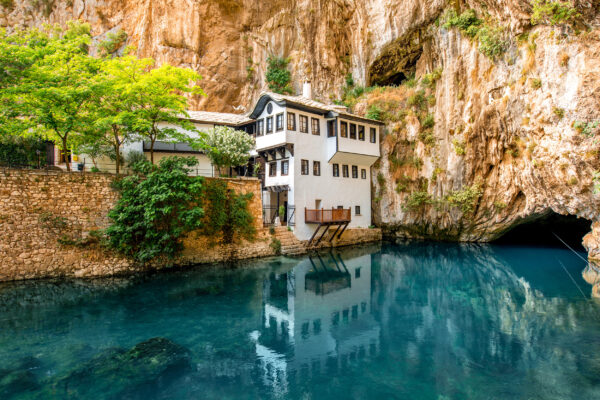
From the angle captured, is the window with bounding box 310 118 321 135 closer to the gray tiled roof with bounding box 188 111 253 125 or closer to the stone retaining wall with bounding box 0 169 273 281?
the gray tiled roof with bounding box 188 111 253 125

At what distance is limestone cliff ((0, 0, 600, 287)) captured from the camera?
52.9 feet

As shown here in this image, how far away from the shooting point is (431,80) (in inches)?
1125

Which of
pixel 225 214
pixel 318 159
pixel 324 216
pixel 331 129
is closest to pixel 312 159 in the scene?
pixel 318 159

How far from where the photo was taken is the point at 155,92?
1838 centimetres

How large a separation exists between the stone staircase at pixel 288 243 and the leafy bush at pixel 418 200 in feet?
34.2

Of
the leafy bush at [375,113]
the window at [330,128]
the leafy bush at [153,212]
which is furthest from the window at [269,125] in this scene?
the leafy bush at [375,113]

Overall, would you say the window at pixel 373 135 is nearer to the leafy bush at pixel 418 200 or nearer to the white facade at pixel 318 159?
the white facade at pixel 318 159

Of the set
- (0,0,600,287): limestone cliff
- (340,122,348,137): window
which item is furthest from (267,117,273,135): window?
(0,0,600,287): limestone cliff

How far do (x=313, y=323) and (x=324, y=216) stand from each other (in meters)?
13.6

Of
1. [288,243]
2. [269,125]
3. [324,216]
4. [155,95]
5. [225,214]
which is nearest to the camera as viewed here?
[155,95]

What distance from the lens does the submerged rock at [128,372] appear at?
7.40m

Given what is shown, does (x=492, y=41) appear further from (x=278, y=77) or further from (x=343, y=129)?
(x=278, y=77)

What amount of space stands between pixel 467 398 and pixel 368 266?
1376 centimetres

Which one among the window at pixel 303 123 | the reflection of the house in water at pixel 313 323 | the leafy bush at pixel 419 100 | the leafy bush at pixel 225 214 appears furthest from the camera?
the leafy bush at pixel 419 100
